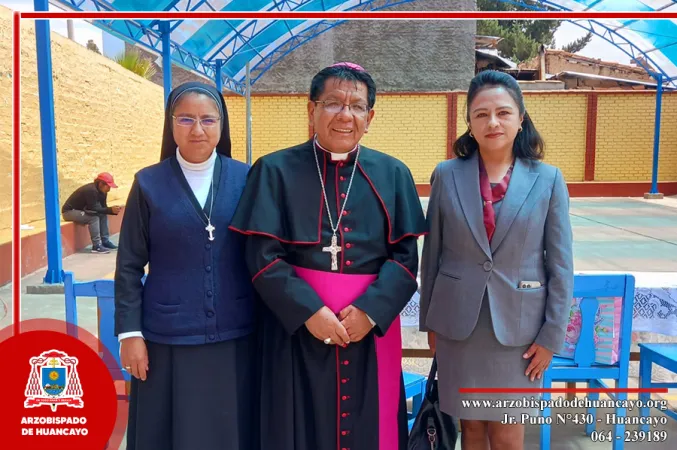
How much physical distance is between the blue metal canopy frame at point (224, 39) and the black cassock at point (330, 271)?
4.47 metres

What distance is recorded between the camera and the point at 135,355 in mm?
1960

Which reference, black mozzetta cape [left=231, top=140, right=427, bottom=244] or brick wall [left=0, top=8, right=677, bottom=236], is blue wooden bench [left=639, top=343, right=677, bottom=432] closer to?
black mozzetta cape [left=231, top=140, right=427, bottom=244]

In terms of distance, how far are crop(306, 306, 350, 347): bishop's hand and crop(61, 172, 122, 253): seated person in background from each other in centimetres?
699

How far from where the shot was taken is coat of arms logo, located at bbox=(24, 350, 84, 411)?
224 cm

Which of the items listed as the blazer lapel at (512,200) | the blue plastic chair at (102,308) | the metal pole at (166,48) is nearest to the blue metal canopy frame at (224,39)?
the metal pole at (166,48)

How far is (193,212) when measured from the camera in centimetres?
197

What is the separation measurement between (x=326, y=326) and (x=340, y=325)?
5cm

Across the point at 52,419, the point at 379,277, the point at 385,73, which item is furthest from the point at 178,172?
the point at 385,73

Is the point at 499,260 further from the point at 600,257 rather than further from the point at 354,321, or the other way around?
the point at 600,257

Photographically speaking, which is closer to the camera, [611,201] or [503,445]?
[503,445]

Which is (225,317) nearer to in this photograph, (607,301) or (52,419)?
(52,419)

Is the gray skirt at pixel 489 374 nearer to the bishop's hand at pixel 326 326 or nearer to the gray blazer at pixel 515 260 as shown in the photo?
the gray blazer at pixel 515 260

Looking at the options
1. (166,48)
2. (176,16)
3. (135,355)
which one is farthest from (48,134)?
(135,355)

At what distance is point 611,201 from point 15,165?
1670cm
